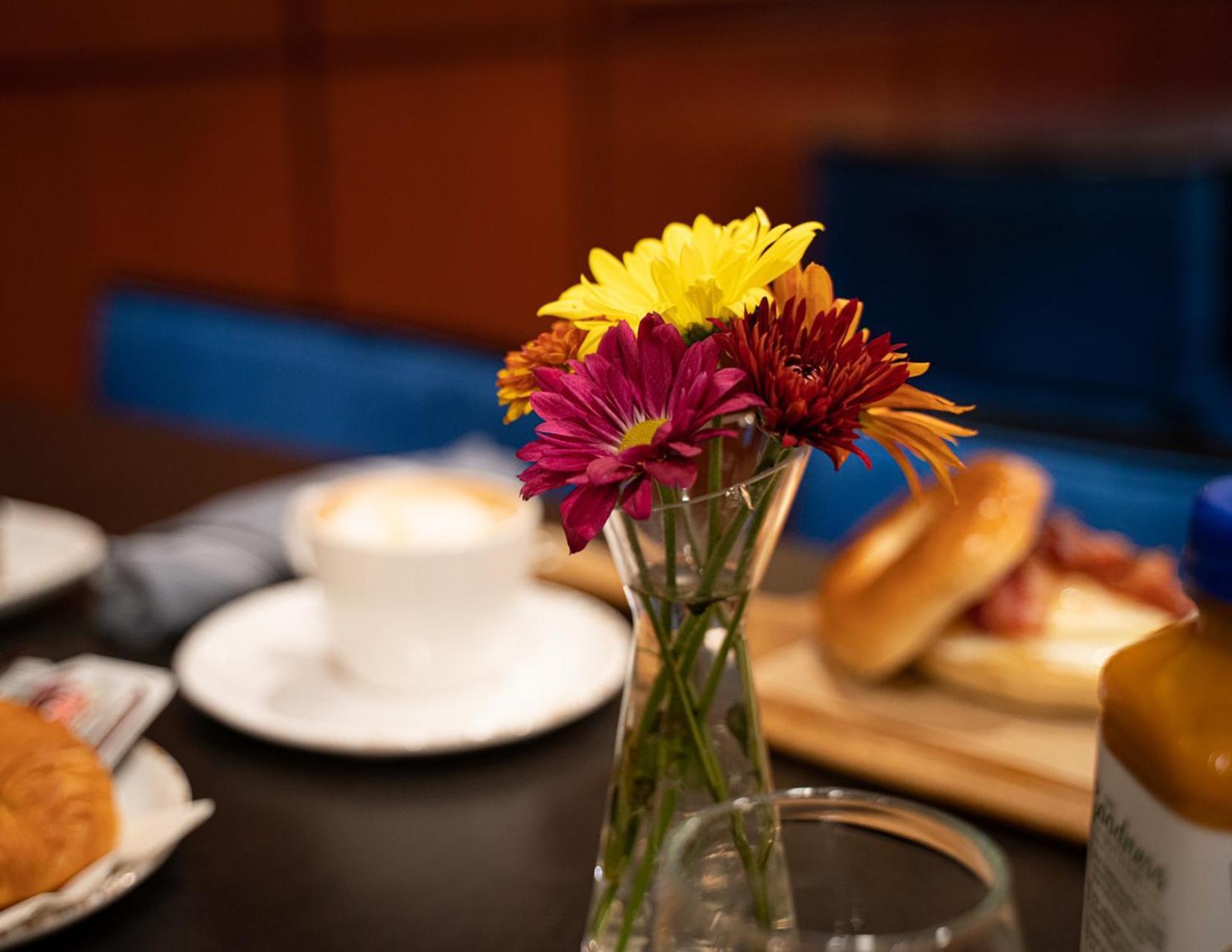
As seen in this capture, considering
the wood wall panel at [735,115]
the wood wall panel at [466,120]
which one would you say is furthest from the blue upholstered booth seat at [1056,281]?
the wood wall panel at [735,115]

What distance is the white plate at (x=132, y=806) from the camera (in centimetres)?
55

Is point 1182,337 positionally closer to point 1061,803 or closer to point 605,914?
point 1061,803

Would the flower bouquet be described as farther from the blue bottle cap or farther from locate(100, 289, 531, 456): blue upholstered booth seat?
locate(100, 289, 531, 456): blue upholstered booth seat

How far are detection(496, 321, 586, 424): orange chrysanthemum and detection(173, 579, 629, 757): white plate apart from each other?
1.00 ft

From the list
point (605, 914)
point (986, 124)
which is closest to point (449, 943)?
point (605, 914)

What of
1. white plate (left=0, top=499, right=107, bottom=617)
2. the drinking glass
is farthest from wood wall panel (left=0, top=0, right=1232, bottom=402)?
the drinking glass

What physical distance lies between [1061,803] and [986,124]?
2.45m

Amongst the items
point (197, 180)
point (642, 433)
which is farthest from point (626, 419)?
point (197, 180)

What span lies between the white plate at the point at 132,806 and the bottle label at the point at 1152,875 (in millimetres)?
382

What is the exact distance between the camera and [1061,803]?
2.18ft

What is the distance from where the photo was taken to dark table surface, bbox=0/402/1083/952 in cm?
A: 59

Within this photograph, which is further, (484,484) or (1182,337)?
(1182,337)

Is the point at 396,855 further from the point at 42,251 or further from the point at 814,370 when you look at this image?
the point at 42,251

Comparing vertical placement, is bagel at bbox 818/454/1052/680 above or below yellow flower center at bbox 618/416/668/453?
below
